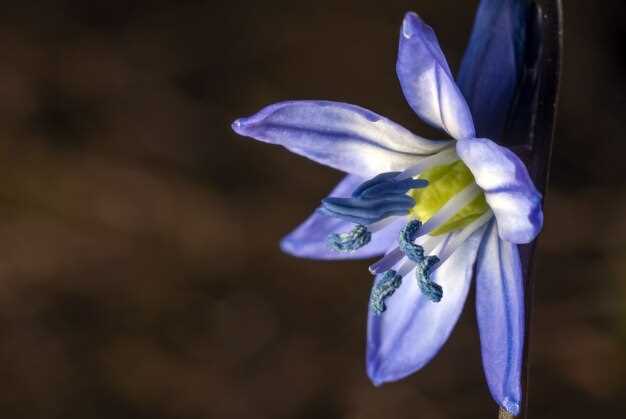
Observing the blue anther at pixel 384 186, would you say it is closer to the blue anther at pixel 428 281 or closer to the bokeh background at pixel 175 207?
the blue anther at pixel 428 281

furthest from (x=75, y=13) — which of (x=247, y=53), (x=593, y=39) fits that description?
(x=593, y=39)

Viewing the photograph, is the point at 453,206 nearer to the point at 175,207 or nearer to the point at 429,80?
the point at 429,80

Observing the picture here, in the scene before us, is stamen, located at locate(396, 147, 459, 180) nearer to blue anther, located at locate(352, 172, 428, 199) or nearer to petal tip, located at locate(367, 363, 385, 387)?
blue anther, located at locate(352, 172, 428, 199)

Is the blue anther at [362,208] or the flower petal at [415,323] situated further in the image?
the flower petal at [415,323]

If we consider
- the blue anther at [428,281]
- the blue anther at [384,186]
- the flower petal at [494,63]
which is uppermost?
the flower petal at [494,63]

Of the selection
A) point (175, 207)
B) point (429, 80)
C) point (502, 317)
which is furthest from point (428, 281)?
point (175, 207)

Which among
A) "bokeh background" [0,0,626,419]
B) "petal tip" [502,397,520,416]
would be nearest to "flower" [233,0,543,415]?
"petal tip" [502,397,520,416]

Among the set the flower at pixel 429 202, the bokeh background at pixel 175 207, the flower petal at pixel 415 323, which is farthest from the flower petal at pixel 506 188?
the bokeh background at pixel 175 207
